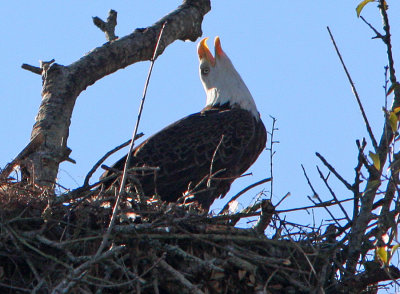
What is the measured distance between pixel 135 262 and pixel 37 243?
50 centimetres

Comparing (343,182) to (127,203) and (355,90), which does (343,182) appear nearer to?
(355,90)

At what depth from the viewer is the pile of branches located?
4.78 m

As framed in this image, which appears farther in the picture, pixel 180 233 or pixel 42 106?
pixel 42 106

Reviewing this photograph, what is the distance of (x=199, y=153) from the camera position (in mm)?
7207

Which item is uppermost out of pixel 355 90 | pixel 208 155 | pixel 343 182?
pixel 208 155

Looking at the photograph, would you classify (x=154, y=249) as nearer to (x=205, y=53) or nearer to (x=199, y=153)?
(x=199, y=153)

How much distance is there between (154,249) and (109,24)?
261 centimetres

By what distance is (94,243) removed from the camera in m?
4.94

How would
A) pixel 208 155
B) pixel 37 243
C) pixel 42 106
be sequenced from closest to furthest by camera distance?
pixel 37 243 → pixel 42 106 → pixel 208 155

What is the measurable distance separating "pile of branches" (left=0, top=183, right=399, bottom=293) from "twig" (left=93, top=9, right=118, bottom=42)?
1.98 m

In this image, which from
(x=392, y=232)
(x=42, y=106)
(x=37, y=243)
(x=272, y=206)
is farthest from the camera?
(x=42, y=106)

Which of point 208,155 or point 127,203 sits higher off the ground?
point 208,155

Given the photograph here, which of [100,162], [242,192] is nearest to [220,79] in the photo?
[242,192]

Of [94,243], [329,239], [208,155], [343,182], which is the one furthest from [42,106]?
[343,182]
